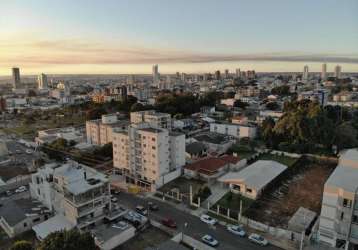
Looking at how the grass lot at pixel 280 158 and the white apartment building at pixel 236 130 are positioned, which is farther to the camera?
the white apartment building at pixel 236 130

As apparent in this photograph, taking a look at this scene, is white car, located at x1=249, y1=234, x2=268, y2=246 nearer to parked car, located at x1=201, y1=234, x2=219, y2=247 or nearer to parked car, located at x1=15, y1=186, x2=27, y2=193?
parked car, located at x1=201, y1=234, x2=219, y2=247

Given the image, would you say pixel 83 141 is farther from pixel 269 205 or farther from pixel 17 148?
pixel 269 205

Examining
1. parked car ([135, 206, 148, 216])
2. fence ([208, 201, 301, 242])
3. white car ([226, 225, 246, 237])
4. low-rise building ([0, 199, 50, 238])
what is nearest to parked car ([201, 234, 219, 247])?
white car ([226, 225, 246, 237])

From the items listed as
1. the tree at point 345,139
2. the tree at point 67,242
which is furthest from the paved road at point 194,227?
the tree at point 345,139

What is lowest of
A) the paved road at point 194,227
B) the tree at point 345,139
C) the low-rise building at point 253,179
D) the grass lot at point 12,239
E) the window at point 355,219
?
the grass lot at point 12,239

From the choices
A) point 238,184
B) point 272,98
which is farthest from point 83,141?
point 272,98

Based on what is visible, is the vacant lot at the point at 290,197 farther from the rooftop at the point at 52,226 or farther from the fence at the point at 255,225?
the rooftop at the point at 52,226

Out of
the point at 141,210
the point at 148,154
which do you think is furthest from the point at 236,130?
the point at 141,210
